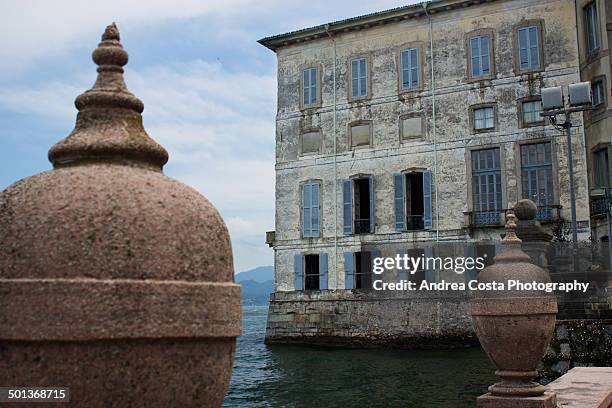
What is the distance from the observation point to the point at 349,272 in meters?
28.2

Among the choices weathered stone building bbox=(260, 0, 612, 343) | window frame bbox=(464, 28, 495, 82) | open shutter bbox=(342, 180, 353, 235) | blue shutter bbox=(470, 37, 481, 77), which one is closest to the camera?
weathered stone building bbox=(260, 0, 612, 343)

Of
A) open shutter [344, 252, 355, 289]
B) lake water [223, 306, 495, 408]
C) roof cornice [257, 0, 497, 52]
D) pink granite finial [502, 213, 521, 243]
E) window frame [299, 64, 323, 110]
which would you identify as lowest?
lake water [223, 306, 495, 408]

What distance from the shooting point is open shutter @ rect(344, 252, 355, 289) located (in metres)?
28.1

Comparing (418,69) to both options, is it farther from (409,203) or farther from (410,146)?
(409,203)

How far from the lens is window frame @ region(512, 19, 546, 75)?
26.1m

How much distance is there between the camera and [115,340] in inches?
87.8

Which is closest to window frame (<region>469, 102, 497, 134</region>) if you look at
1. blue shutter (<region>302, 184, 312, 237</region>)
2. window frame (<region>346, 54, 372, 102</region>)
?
window frame (<region>346, 54, 372, 102</region>)

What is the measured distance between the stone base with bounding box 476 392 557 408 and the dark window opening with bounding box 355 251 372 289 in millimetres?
21830

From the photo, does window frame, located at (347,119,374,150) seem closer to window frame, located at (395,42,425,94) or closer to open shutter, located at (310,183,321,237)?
window frame, located at (395,42,425,94)

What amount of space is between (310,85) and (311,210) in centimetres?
556

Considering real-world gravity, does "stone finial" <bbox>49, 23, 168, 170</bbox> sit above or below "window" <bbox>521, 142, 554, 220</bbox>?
below

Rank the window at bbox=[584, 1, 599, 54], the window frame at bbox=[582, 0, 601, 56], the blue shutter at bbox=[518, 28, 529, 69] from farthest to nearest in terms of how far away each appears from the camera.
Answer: the blue shutter at bbox=[518, 28, 529, 69], the window at bbox=[584, 1, 599, 54], the window frame at bbox=[582, 0, 601, 56]

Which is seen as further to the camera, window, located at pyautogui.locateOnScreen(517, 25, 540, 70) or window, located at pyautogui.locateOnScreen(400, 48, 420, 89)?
window, located at pyautogui.locateOnScreen(400, 48, 420, 89)

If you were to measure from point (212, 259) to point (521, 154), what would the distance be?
2515 cm
